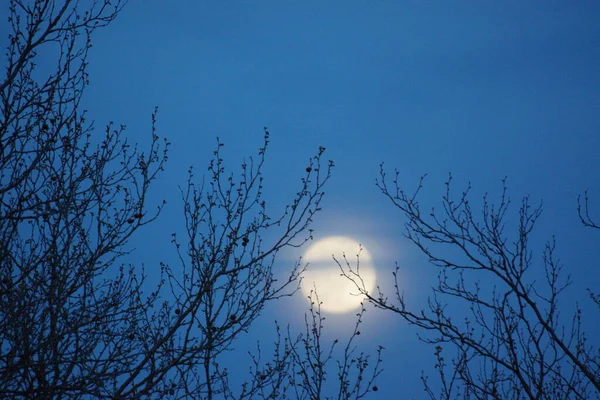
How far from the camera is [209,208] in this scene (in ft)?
19.9

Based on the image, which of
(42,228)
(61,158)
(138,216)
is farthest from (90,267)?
(61,158)

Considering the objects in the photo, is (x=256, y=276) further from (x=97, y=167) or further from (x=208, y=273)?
(x=97, y=167)

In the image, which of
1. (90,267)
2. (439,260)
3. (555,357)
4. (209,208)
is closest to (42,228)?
(90,267)

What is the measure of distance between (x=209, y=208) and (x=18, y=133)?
2.25 m

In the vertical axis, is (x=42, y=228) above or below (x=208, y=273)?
above

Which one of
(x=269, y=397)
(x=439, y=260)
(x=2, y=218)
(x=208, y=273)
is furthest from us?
(x=269, y=397)

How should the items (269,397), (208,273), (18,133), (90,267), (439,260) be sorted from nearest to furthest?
1. (18,133)
2. (90,267)
3. (208,273)
4. (439,260)
5. (269,397)

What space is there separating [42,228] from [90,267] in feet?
3.65

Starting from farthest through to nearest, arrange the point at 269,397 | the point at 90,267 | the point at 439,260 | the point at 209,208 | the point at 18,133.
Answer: the point at 269,397 < the point at 209,208 < the point at 439,260 < the point at 90,267 < the point at 18,133

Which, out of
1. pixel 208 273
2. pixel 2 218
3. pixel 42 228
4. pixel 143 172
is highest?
pixel 143 172

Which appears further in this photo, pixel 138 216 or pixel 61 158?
pixel 61 158

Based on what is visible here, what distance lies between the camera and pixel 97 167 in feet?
18.0

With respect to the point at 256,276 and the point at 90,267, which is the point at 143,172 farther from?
the point at 256,276

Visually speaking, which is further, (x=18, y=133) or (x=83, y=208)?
(x=83, y=208)
